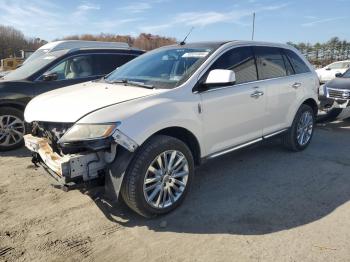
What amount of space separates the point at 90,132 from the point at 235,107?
191cm

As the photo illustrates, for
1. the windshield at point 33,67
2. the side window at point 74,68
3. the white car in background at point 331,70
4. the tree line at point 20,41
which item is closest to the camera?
the windshield at point 33,67

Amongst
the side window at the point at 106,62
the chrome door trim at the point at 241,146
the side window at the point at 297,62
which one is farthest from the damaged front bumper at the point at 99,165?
the side window at the point at 106,62

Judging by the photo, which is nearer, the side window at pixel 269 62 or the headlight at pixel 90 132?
the headlight at pixel 90 132

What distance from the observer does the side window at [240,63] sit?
413cm

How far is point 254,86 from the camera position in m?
4.46

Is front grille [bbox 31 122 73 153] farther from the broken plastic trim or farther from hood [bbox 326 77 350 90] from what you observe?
hood [bbox 326 77 350 90]

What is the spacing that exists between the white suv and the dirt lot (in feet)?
1.18

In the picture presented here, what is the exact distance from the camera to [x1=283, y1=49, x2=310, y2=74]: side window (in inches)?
214

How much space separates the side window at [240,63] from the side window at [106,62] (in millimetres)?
3460

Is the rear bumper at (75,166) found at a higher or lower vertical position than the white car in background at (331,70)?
lower

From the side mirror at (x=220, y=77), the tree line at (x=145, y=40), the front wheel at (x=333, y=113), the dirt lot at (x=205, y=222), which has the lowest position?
the dirt lot at (x=205, y=222)

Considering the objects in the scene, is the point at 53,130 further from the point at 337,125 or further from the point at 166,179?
the point at 337,125

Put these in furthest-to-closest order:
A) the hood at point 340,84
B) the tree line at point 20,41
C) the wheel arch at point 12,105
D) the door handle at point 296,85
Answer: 1. the tree line at point 20,41
2. the hood at point 340,84
3. the wheel arch at point 12,105
4. the door handle at point 296,85

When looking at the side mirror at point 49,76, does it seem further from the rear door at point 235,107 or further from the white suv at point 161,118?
the rear door at point 235,107
